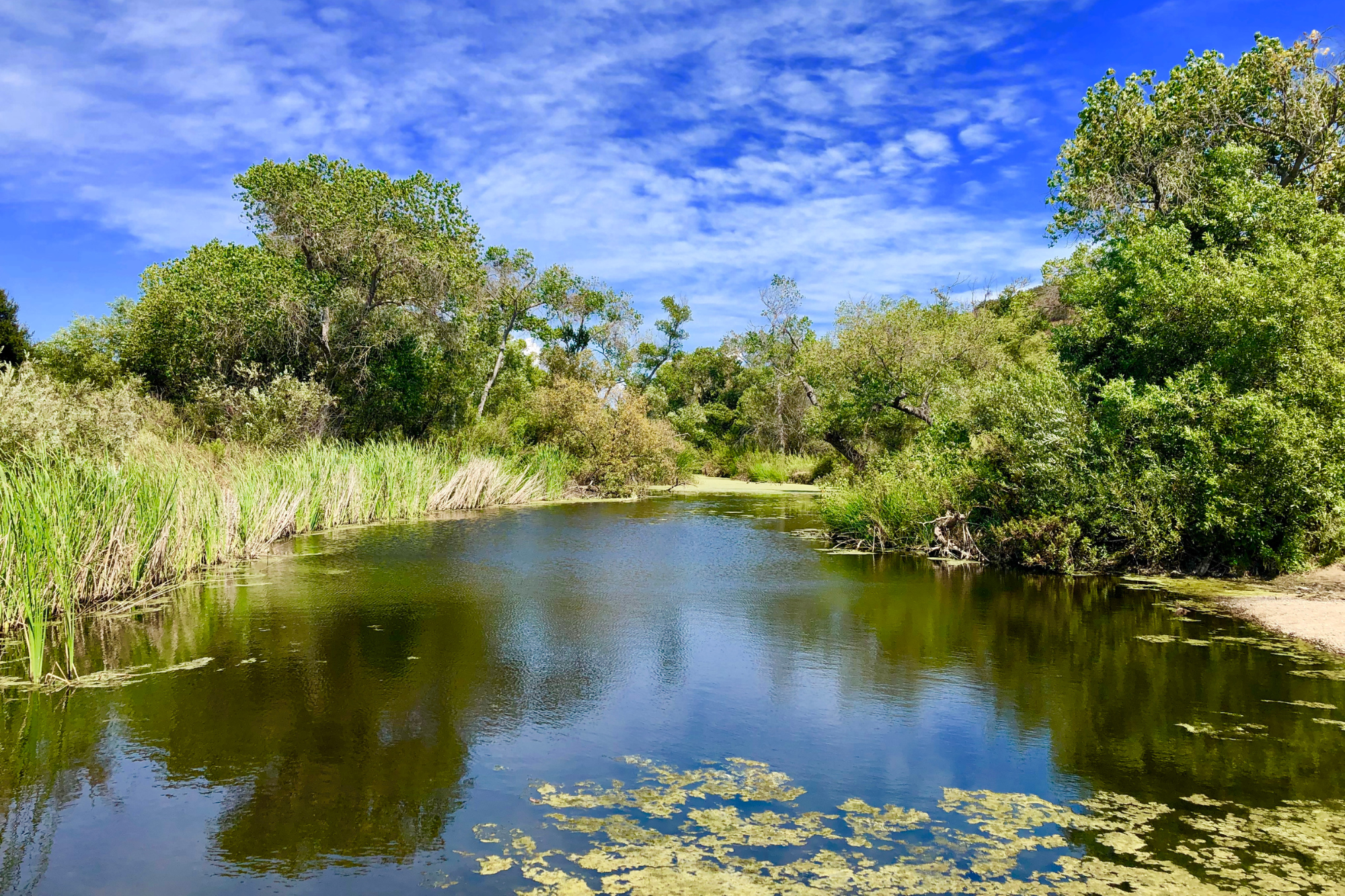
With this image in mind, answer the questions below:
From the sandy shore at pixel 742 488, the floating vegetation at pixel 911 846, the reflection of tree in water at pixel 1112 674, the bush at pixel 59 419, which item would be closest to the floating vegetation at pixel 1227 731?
the reflection of tree in water at pixel 1112 674

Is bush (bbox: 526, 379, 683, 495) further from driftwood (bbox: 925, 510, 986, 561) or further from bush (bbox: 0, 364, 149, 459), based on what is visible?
driftwood (bbox: 925, 510, 986, 561)

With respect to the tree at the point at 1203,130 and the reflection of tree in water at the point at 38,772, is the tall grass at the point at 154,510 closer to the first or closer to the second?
the reflection of tree in water at the point at 38,772

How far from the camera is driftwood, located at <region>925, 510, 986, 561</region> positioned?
1523cm

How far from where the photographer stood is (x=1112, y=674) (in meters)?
8.16

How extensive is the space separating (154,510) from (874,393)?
16.7m

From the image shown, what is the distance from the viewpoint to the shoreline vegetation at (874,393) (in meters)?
11.5

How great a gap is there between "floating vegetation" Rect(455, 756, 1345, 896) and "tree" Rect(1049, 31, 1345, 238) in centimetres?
1387

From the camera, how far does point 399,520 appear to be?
67.7 ft

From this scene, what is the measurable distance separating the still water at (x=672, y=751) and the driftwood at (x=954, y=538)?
3.74 m

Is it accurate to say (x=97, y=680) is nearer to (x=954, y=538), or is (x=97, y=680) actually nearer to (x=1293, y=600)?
(x=954, y=538)

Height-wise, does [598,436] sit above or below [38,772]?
above

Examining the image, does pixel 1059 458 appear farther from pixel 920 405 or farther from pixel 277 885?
pixel 277 885

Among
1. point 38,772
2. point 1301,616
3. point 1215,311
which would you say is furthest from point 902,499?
point 38,772

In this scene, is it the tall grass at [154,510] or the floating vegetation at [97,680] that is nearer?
the floating vegetation at [97,680]
